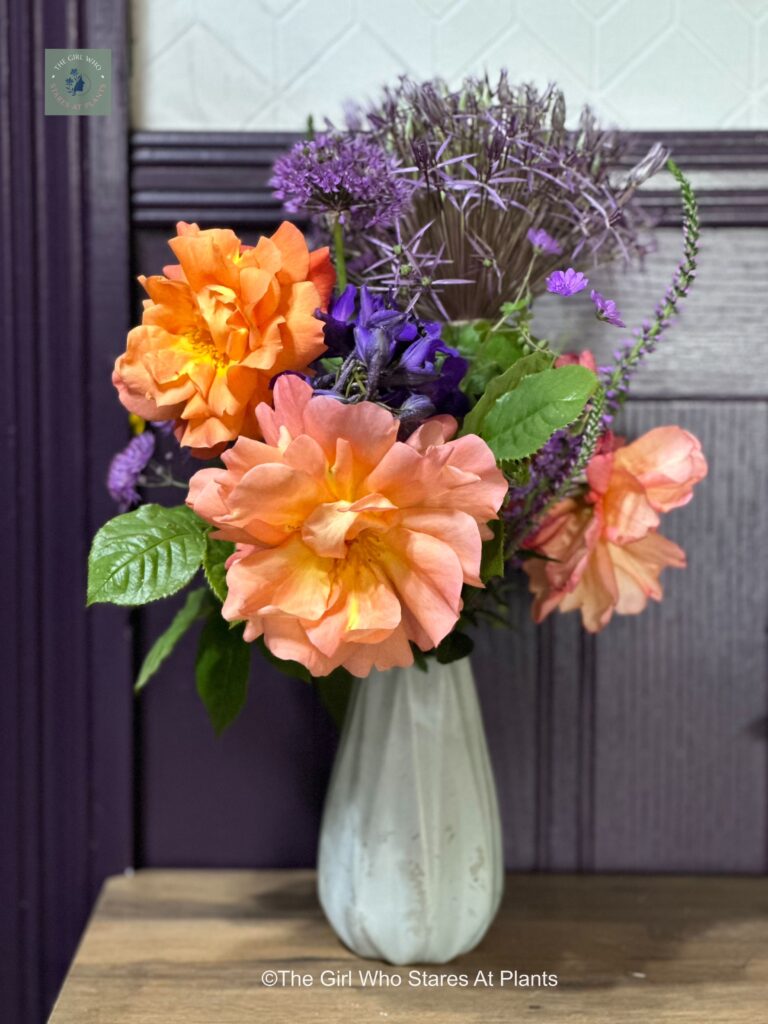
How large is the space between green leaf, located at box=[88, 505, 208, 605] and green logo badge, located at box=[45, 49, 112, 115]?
45 centimetres

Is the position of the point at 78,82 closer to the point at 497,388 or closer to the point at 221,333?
the point at 221,333

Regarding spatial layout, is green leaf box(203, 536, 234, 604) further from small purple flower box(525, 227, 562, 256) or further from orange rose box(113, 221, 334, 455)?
small purple flower box(525, 227, 562, 256)

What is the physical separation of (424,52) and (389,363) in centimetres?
46

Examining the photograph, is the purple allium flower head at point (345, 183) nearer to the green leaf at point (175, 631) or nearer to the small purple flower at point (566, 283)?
the small purple flower at point (566, 283)

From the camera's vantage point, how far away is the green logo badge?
2.79 feet

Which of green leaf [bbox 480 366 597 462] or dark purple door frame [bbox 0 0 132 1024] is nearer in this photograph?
green leaf [bbox 480 366 597 462]

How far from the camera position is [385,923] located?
682mm

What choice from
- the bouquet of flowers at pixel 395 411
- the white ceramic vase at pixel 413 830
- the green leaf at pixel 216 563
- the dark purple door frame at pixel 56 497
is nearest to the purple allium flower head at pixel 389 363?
the bouquet of flowers at pixel 395 411

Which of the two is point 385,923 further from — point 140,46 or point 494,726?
point 140,46

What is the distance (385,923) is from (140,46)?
786 millimetres

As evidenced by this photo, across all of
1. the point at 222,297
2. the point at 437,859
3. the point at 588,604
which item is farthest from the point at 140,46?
the point at 437,859

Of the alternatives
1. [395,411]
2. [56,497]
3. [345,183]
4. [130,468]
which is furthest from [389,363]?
[56,497]

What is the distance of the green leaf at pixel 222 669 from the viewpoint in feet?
2.28


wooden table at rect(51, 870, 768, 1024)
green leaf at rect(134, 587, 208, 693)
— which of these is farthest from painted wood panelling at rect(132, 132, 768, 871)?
green leaf at rect(134, 587, 208, 693)
